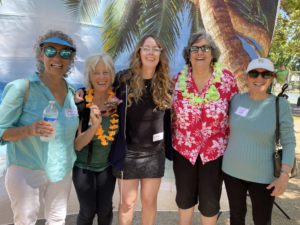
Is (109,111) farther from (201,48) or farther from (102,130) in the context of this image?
(201,48)

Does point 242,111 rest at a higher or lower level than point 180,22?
lower

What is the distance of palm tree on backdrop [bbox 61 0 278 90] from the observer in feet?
9.89

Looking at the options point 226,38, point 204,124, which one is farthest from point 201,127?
point 226,38

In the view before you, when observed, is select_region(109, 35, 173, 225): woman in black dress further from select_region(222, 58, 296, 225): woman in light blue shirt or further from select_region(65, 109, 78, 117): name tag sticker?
select_region(222, 58, 296, 225): woman in light blue shirt

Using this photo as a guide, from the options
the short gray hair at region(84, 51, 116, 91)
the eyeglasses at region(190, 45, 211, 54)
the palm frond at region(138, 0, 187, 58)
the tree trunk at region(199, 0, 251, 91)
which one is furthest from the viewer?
the tree trunk at region(199, 0, 251, 91)

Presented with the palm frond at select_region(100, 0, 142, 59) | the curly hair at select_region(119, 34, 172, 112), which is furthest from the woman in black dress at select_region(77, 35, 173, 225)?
the palm frond at select_region(100, 0, 142, 59)

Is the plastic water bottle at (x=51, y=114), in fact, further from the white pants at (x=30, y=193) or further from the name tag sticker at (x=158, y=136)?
the name tag sticker at (x=158, y=136)

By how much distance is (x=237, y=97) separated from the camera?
7.23ft

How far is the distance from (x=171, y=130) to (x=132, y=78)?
0.72 meters

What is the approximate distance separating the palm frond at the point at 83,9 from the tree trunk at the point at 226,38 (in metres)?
1.74

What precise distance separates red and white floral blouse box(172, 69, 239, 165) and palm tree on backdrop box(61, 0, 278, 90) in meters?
1.30

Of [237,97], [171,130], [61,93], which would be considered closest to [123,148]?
[171,130]

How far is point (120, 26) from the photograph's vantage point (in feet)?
10.2

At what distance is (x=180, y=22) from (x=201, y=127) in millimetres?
1906
